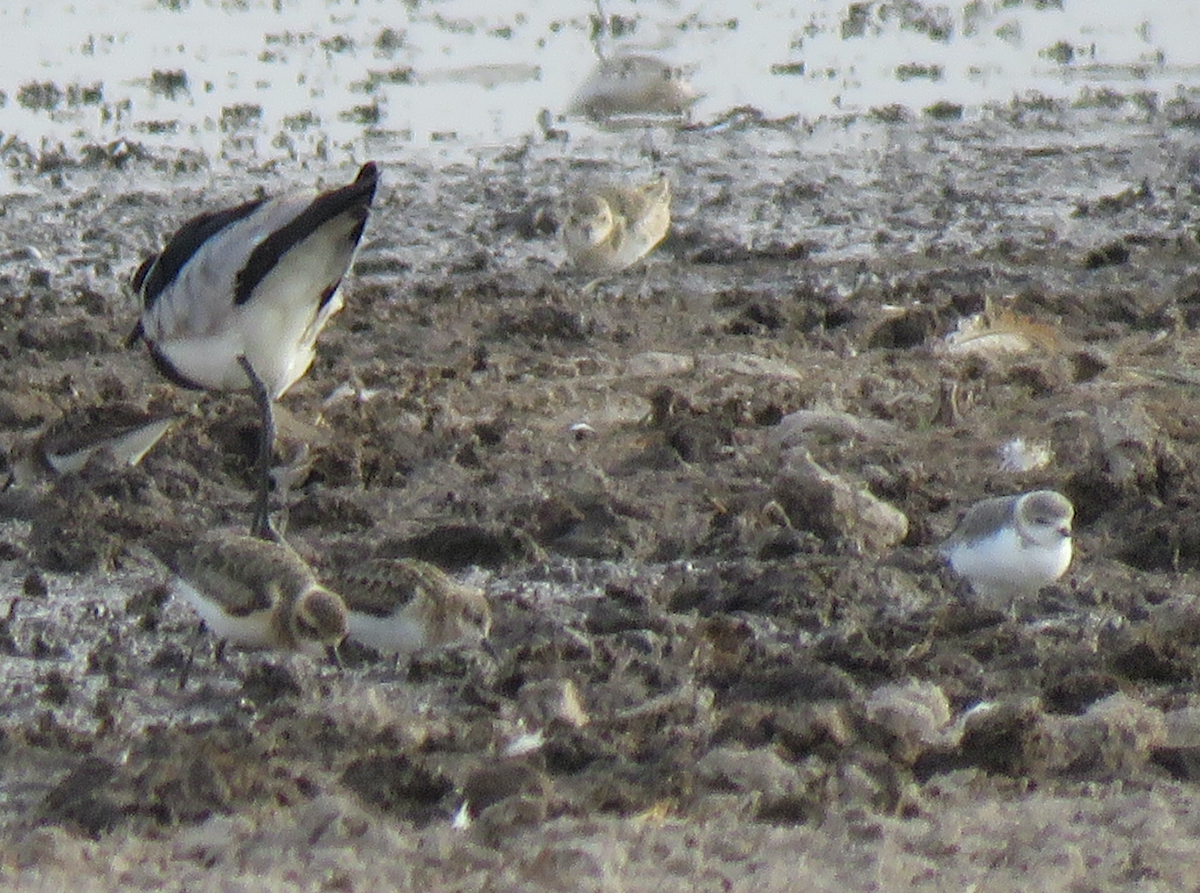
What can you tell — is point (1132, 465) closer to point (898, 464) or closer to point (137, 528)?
point (898, 464)

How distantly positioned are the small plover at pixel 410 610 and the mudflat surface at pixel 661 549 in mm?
106

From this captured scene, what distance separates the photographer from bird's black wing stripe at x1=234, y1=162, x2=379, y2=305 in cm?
673

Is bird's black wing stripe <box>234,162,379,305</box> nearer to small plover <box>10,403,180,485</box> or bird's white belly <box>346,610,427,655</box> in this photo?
small plover <box>10,403,180,485</box>

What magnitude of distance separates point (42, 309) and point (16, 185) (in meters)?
2.56

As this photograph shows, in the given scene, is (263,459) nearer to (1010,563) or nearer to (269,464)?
(269,464)

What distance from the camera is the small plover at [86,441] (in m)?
→ 7.28

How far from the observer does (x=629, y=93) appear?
14.2m

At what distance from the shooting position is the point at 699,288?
1058 cm

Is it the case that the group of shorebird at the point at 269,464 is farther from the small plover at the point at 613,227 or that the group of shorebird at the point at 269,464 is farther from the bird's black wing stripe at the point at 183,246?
the small plover at the point at 613,227

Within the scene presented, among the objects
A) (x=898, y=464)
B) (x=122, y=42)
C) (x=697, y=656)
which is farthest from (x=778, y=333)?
(x=122, y=42)

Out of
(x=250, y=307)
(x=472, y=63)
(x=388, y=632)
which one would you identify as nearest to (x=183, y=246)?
(x=250, y=307)

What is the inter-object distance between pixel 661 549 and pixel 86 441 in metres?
1.83

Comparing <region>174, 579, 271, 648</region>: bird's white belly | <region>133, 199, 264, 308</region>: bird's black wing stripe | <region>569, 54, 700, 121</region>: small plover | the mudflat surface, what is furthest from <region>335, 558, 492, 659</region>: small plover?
<region>569, 54, 700, 121</region>: small plover

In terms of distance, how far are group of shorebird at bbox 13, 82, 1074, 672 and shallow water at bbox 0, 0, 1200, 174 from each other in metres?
5.68
